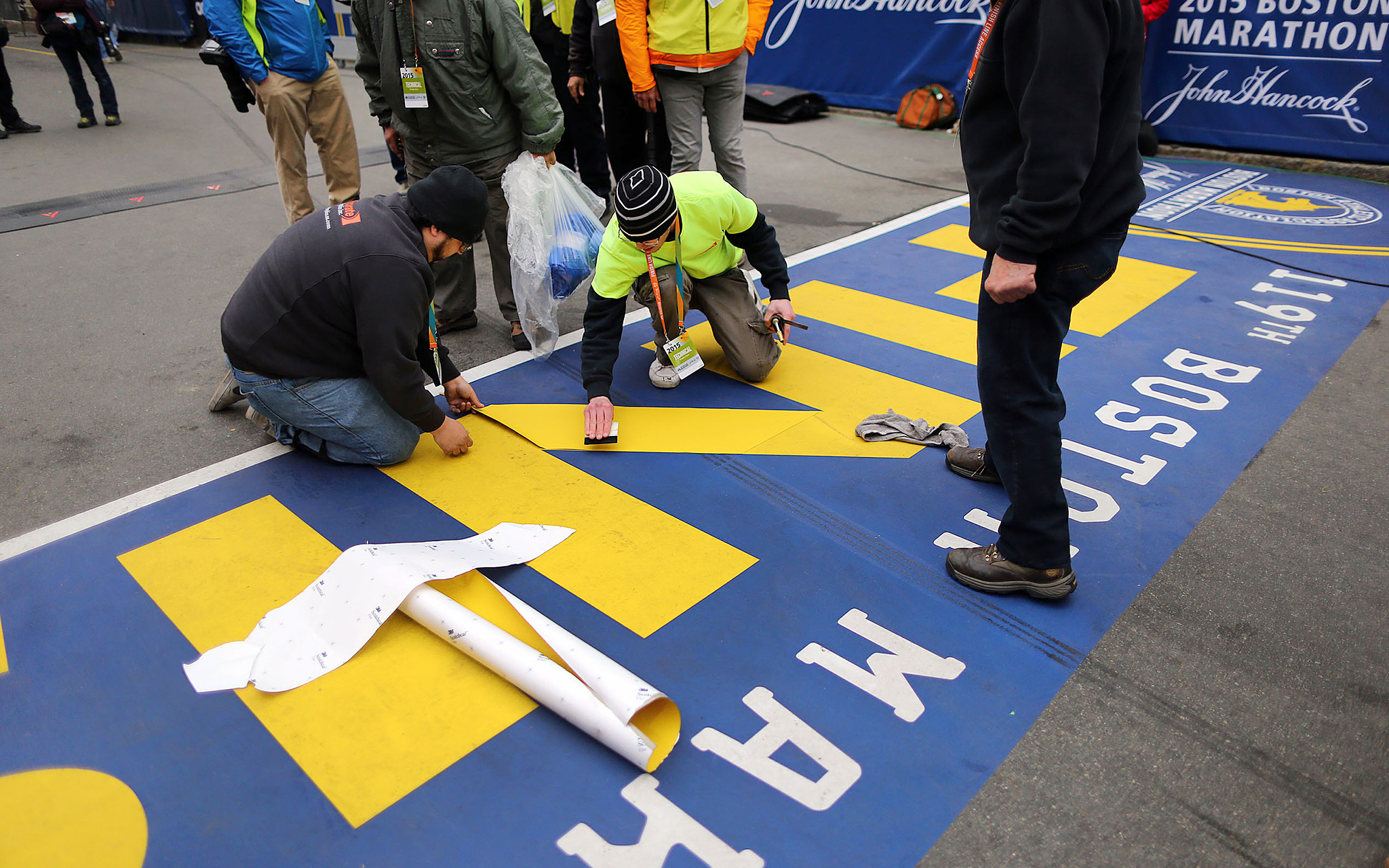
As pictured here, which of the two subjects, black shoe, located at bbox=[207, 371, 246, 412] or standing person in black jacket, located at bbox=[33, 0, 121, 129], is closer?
black shoe, located at bbox=[207, 371, 246, 412]

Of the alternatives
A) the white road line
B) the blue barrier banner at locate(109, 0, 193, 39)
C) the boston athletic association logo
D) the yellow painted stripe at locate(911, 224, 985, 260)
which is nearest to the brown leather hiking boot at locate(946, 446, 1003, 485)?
the white road line

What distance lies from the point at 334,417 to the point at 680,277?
1.57 meters

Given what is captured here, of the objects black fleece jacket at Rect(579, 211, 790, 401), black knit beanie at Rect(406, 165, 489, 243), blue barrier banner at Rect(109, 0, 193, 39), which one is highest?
blue barrier banner at Rect(109, 0, 193, 39)

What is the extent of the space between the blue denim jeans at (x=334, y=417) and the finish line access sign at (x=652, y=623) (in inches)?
3.3

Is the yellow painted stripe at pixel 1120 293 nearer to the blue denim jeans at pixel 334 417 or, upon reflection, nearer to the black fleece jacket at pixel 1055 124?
the black fleece jacket at pixel 1055 124

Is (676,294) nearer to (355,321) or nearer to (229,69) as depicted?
(355,321)

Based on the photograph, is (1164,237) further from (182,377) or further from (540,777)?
(182,377)

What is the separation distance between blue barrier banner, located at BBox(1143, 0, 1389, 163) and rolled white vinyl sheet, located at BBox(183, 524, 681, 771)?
28.1ft

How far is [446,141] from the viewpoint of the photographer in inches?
162

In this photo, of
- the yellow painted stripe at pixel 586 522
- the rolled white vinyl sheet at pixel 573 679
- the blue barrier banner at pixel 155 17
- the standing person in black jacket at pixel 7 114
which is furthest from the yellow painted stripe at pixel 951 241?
the blue barrier banner at pixel 155 17

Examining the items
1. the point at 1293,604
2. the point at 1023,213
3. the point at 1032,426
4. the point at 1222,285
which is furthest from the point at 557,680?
the point at 1222,285

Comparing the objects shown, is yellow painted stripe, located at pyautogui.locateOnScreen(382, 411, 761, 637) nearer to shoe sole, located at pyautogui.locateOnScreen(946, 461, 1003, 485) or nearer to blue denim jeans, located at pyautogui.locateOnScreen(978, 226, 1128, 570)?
blue denim jeans, located at pyautogui.locateOnScreen(978, 226, 1128, 570)

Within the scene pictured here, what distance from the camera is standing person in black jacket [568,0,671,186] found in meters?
5.48

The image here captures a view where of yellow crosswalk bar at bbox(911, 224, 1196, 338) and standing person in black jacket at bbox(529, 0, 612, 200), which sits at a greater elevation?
standing person in black jacket at bbox(529, 0, 612, 200)
